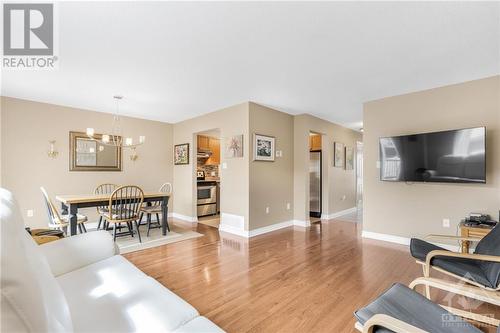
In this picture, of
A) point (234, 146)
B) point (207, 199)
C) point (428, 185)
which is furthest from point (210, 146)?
point (428, 185)

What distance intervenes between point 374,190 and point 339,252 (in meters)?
1.37

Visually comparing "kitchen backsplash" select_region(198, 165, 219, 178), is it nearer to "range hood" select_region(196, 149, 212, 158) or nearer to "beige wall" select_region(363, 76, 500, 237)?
"range hood" select_region(196, 149, 212, 158)

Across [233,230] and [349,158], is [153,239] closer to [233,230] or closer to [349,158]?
[233,230]

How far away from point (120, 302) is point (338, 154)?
574cm

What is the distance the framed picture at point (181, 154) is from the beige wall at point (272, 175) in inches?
82.2

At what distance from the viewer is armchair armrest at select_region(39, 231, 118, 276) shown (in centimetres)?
159

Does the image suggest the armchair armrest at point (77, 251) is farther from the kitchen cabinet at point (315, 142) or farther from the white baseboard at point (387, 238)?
the kitchen cabinet at point (315, 142)

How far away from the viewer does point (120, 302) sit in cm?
121

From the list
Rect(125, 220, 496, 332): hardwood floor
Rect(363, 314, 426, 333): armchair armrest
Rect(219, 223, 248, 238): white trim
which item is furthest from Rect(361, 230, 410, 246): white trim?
Rect(363, 314, 426, 333): armchair armrest

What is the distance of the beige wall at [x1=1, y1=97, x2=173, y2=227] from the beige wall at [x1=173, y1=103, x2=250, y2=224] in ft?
3.82

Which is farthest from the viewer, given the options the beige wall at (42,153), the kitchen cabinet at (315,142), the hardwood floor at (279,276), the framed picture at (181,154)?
the kitchen cabinet at (315,142)

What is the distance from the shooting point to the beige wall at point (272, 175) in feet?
13.9

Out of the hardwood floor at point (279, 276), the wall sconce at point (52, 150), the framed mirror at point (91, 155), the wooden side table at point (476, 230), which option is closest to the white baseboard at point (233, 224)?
the hardwood floor at point (279, 276)

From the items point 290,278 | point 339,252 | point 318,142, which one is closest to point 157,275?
point 290,278
